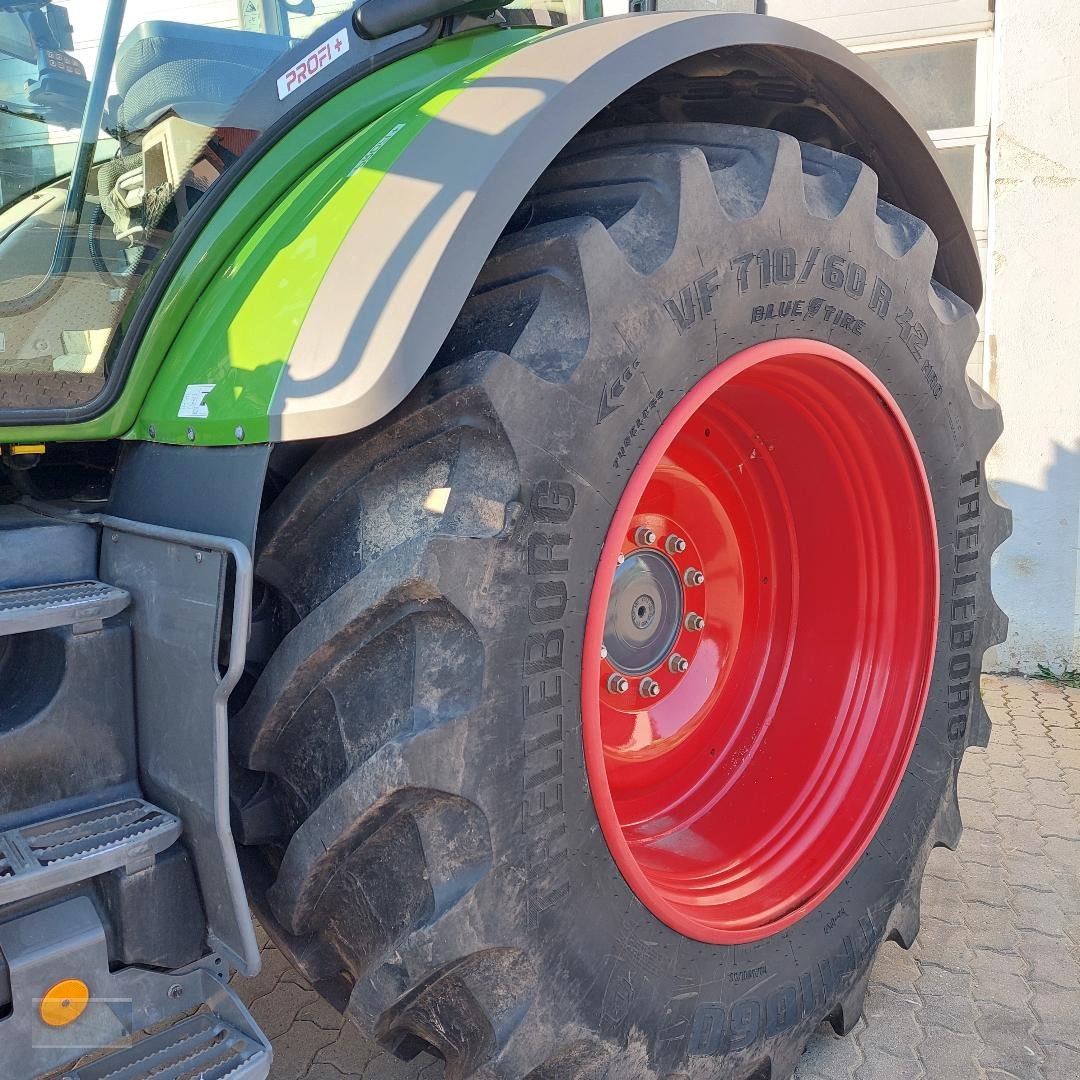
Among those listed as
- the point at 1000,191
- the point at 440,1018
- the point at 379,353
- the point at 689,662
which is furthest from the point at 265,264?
the point at 1000,191

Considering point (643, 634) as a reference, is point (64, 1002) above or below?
below

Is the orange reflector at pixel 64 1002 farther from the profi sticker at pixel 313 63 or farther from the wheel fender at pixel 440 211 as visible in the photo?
the profi sticker at pixel 313 63

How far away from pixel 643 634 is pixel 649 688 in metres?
0.11

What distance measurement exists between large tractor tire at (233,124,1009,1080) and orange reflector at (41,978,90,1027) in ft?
0.82

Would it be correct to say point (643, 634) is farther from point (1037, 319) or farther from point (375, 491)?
point (1037, 319)

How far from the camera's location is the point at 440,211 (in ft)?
4.02

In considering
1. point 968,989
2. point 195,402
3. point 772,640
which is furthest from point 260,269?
point 968,989

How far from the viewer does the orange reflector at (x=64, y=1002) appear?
1.18 m

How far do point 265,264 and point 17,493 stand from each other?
60 cm

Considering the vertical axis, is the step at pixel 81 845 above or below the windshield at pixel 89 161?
below

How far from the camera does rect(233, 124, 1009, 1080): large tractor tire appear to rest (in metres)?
1.24

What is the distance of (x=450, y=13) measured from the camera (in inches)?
63.2

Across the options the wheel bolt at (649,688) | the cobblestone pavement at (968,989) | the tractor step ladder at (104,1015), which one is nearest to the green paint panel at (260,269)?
the tractor step ladder at (104,1015)

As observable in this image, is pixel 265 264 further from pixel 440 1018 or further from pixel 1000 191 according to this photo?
pixel 1000 191
